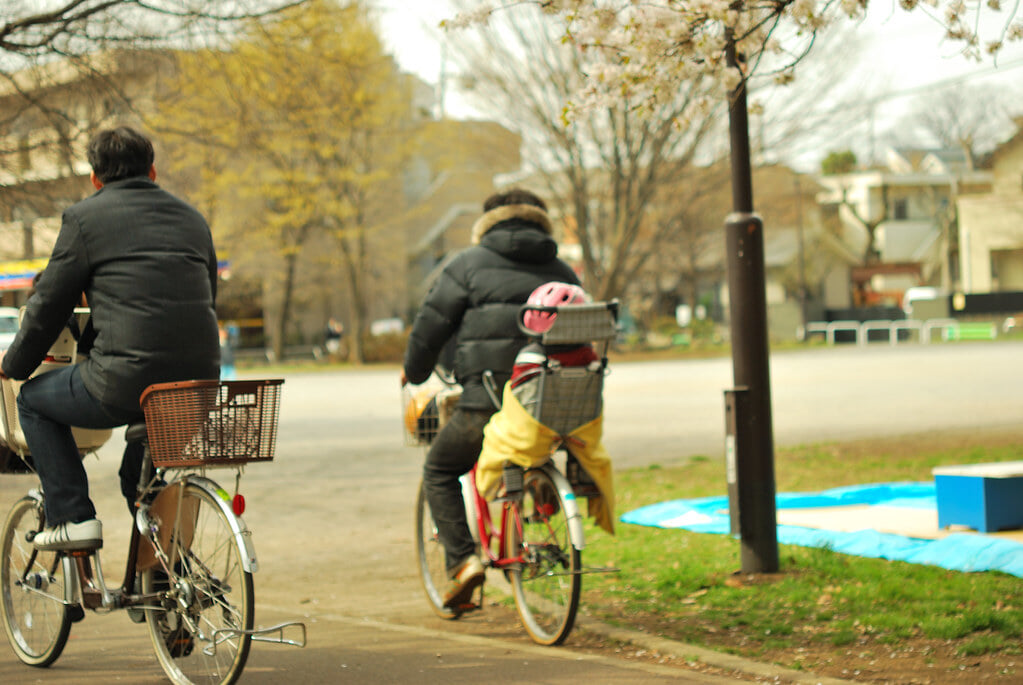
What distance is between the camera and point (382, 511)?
901 cm

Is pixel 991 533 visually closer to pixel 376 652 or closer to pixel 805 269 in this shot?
pixel 376 652

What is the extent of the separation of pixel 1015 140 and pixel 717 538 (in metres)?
43.6

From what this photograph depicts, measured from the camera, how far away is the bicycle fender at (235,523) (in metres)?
3.60

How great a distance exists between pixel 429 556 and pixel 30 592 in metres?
1.91

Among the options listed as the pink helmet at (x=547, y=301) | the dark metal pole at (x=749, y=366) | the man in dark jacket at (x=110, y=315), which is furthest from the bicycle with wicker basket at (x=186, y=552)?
the dark metal pole at (x=749, y=366)

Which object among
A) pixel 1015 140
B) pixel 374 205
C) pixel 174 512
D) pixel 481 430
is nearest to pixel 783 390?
pixel 481 430

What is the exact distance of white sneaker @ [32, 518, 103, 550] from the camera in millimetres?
4113

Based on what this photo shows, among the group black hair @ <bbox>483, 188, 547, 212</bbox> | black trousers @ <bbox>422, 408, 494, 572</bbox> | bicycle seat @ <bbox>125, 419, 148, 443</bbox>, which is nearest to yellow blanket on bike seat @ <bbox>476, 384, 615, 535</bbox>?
black trousers @ <bbox>422, 408, 494, 572</bbox>

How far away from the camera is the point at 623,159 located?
30.8m

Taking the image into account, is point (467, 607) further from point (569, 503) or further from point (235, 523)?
point (235, 523)

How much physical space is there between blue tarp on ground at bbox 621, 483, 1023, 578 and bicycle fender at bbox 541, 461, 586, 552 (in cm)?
220

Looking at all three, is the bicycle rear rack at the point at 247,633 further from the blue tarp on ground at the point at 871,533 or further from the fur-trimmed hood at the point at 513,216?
the blue tarp on ground at the point at 871,533

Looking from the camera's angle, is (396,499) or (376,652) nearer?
(376,652)

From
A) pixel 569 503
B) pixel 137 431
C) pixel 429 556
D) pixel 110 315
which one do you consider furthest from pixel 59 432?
pixel 429 556
